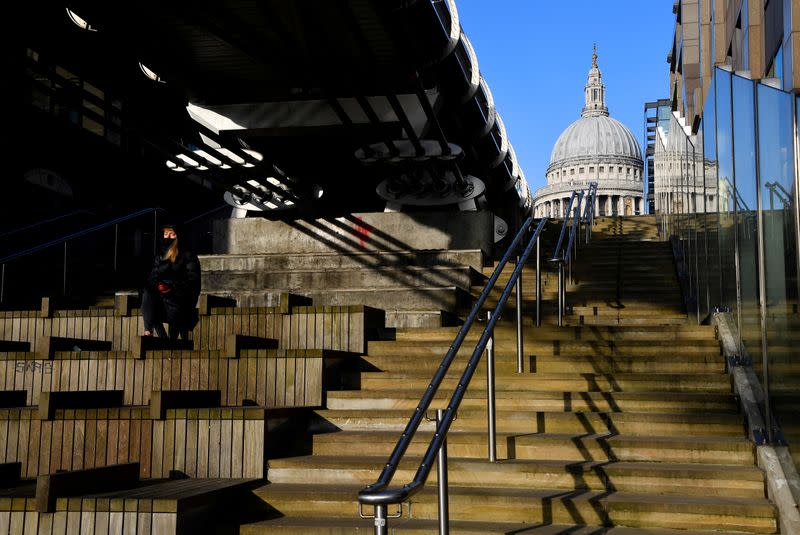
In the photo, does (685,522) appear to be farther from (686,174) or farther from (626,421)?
(686,174)

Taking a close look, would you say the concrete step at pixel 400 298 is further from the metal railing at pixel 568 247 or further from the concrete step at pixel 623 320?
the concrete step at pixel 623 320

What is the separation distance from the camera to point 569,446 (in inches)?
280

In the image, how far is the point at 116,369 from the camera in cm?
886

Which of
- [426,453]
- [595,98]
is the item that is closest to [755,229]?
[426,453]

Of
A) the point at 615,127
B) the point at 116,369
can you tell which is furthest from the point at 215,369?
the point at 615,127

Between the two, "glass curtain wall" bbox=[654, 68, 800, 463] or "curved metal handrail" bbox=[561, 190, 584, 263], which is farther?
"curved metal handrail" bbox=[561, 190, 584, 263]

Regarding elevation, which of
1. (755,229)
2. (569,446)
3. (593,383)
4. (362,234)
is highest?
(362,234)

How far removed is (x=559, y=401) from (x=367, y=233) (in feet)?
31.0

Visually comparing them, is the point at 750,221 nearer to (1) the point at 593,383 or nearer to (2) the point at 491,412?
(1) the point at 593,383

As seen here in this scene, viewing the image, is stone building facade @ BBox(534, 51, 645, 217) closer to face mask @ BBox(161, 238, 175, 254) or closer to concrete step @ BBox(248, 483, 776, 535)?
face mask @ BBox(161, 238, 175, 254)

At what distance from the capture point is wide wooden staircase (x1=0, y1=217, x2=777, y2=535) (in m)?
6.20

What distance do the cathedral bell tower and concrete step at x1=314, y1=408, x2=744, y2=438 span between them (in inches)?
6177

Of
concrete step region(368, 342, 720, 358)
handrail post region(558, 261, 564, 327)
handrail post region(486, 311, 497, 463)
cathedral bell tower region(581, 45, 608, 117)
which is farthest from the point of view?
cathedral bell tower region(581, 45, 608, 117)

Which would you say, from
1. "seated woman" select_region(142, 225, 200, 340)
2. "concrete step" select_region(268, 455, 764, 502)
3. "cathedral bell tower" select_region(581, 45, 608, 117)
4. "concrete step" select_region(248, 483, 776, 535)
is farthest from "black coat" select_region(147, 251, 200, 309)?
"cathedral bell tower" select_region(581, 45, 608, 117)
